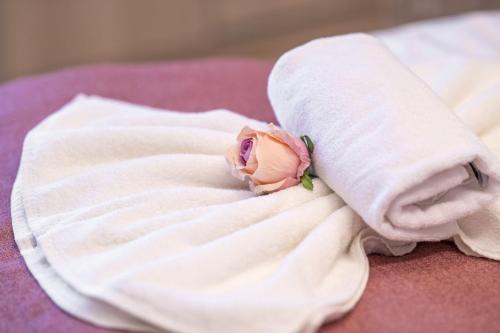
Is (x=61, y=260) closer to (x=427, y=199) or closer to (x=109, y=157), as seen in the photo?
(x=109, y=157)

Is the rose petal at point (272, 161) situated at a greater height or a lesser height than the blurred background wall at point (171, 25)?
greater

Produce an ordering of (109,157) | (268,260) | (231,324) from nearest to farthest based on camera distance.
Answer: (231,324) → (268,260) → (109,157)

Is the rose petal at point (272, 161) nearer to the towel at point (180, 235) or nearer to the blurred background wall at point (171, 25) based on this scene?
the towel at point (180, 235)

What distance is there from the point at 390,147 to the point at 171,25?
242 cm

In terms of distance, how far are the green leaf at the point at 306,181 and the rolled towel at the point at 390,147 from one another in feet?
0.05

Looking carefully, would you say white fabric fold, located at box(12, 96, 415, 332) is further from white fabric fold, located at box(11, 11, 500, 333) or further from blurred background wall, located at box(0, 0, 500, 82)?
blurred background wall, located at box(0, 0, 500, 82)

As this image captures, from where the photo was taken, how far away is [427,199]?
747mm

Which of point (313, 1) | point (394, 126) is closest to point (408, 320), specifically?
point (394, 126)

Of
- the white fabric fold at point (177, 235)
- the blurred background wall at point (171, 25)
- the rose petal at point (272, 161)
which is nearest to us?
the white fabric fold at point (177, 235)

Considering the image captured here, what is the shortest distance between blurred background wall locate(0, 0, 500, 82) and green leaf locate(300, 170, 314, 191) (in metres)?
1.84

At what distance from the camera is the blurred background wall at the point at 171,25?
103 inches

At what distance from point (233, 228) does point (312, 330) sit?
164 millimetres

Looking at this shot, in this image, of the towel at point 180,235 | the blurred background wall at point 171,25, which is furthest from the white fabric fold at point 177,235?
the blurred background wall at point 171,25

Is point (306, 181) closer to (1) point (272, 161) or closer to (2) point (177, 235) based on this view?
(1) point (272, 161)
